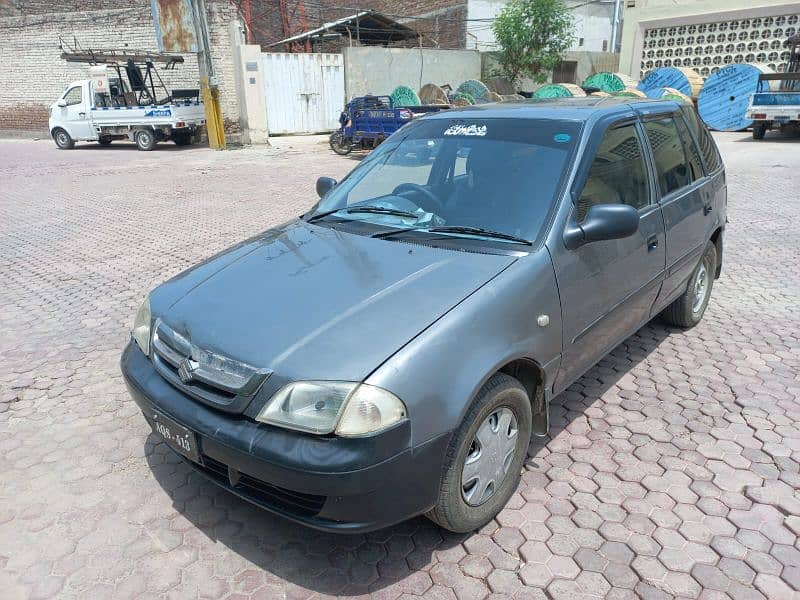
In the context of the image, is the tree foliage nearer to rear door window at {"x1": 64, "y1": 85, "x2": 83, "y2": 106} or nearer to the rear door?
rear door window at {"x1": 64, "y1": 85, "x2": 83, "y2": 106}

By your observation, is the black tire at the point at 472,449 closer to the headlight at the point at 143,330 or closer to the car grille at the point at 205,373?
the car grille at the point at 205,373

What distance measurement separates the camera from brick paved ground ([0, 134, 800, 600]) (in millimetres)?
2496

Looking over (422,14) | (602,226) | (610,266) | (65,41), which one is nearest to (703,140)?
(610,266)

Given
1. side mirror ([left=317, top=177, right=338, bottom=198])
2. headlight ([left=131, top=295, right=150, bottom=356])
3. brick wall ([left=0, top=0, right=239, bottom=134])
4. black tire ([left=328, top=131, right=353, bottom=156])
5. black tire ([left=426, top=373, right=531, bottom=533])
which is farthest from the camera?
brick wall ([left=0, top=0, right=239, bottom=134])

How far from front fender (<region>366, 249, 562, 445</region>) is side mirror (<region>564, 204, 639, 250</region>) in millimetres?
242

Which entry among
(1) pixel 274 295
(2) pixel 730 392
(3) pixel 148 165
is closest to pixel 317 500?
(1) pixel 274 295

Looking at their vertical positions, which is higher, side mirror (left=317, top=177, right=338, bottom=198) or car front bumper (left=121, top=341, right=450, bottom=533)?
side mirror (left=317, top=177, right=338, bottom=198)

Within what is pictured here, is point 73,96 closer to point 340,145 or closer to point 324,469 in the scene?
point 340,145

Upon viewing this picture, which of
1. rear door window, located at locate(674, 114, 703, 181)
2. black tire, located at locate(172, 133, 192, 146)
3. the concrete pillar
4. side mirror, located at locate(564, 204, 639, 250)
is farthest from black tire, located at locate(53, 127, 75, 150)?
side mirror, located at locate(564, 204, 639, 250)

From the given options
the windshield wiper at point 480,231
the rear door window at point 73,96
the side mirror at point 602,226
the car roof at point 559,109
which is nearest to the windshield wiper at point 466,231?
the windshield wiper at point 480,231

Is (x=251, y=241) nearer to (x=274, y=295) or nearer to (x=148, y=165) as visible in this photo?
(x=274, y=295)

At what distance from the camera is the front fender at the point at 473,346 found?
222cm

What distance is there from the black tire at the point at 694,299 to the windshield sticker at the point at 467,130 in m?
2.13

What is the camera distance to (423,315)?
242 cm
